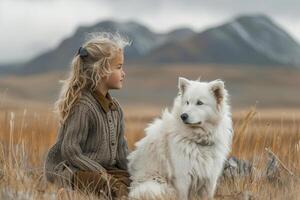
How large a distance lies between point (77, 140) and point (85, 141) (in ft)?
0.43

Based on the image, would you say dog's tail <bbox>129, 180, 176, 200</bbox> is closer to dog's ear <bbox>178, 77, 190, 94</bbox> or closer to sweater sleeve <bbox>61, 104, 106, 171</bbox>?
sweater sleeve <bbox>61, 104, 106, 171</bbox>

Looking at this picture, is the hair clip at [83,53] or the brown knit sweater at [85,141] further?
the hair clip at [83,53]

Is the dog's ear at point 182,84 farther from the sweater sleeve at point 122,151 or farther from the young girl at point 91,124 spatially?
the sweater sleeve at point 122,151

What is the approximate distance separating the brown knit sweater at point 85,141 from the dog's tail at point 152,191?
0.33 meters

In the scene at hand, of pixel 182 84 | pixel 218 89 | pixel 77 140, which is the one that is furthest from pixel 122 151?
pixel 218 89

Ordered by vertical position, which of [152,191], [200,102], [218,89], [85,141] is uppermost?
[218,89]

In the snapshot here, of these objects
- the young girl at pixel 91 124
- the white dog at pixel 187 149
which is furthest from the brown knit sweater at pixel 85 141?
the white dog at pixel 187 149

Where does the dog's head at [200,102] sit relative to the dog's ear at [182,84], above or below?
below

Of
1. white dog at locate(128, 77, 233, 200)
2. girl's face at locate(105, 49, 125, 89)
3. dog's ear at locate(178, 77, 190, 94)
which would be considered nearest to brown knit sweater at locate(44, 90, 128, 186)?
girl's face at locate(105, 49, 125, 89)

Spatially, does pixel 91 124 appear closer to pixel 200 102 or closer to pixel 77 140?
pixel 77 140

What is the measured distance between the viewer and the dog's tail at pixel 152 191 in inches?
213

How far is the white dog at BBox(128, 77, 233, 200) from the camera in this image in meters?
5.52

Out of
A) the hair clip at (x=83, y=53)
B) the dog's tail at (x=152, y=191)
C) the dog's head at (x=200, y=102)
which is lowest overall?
the dog's tail at (x=152, y=191)

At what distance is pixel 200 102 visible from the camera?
5.53 metres
